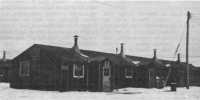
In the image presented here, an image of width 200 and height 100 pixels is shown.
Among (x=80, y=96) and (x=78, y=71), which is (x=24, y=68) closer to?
(x=78, y=71)

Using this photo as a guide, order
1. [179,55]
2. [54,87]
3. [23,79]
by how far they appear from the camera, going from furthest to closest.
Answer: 1. [179,55]
2. [23,79]
3. [54,87]

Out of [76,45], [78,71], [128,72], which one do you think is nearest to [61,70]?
[78,71]

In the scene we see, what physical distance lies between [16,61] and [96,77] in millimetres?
7452

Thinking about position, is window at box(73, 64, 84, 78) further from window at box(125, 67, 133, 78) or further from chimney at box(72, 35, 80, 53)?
window at box(125, 67, 133, 78)

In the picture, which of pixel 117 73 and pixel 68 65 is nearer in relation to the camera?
pixel 68 65

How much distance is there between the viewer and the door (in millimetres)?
30469

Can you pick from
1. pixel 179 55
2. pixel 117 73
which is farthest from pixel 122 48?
pixel 179 55

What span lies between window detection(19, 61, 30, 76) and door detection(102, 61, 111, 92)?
6.64 metres

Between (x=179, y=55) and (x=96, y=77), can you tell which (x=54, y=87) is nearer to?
(x=96, y=77)

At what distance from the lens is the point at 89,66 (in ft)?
100

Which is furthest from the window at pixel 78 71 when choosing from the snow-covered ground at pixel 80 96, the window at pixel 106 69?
the snow-covered ground at pixel 80 96

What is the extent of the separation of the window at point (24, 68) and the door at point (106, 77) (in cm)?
664

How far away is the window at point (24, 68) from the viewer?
3059cm

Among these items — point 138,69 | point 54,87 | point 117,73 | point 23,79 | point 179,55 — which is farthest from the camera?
point 179,55
